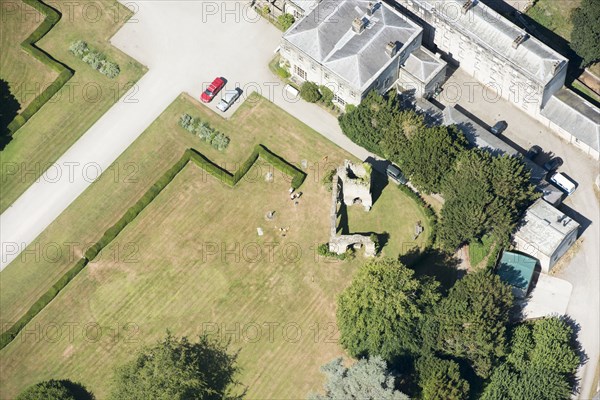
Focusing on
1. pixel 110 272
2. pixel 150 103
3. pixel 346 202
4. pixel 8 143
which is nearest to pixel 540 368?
pixel 346 202

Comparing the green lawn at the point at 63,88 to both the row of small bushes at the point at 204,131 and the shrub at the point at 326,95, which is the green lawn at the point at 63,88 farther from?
the shrub at the point at 326,95

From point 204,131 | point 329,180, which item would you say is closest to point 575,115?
point 329,180

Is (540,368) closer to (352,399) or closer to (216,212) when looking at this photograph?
(352,399)

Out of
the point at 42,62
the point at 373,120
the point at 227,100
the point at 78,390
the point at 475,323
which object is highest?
the point at 373,120

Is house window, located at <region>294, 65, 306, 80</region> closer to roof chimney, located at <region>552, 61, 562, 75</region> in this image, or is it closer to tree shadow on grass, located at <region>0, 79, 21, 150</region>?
roof chimney, located at <region>552, 61, 562, 75</region>

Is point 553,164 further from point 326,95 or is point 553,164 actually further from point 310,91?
point 310,91

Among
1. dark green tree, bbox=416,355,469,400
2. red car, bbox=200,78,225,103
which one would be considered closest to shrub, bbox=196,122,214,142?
red car, bbox=200,78,225,103
